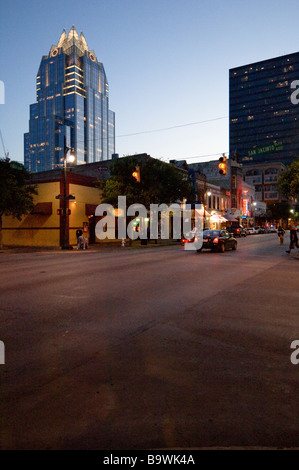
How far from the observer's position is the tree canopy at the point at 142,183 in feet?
112

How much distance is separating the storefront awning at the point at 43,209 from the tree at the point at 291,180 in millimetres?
20620

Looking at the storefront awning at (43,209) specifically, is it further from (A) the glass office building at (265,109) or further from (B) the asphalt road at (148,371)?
(A) the glass office building at (265,109)

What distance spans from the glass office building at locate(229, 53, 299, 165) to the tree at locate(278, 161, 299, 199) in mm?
153957

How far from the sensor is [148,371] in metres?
4.16

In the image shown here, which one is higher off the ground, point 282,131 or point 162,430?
point 282,131

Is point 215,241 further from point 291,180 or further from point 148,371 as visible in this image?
point 148,371

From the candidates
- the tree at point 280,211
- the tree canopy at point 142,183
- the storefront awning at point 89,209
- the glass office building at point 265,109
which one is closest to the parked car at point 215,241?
the tree canopy at point 142,183

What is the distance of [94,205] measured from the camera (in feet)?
118

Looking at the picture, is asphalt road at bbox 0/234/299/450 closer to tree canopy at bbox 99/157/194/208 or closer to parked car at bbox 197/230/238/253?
parked car at bbox 197/230/238/253

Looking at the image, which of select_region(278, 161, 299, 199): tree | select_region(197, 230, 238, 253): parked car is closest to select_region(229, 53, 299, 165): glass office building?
select_region(278, 161, 299, 199): tree

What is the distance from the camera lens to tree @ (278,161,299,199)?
21656mm

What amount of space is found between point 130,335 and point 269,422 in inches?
112

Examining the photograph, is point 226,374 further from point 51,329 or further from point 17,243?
point 17,243
